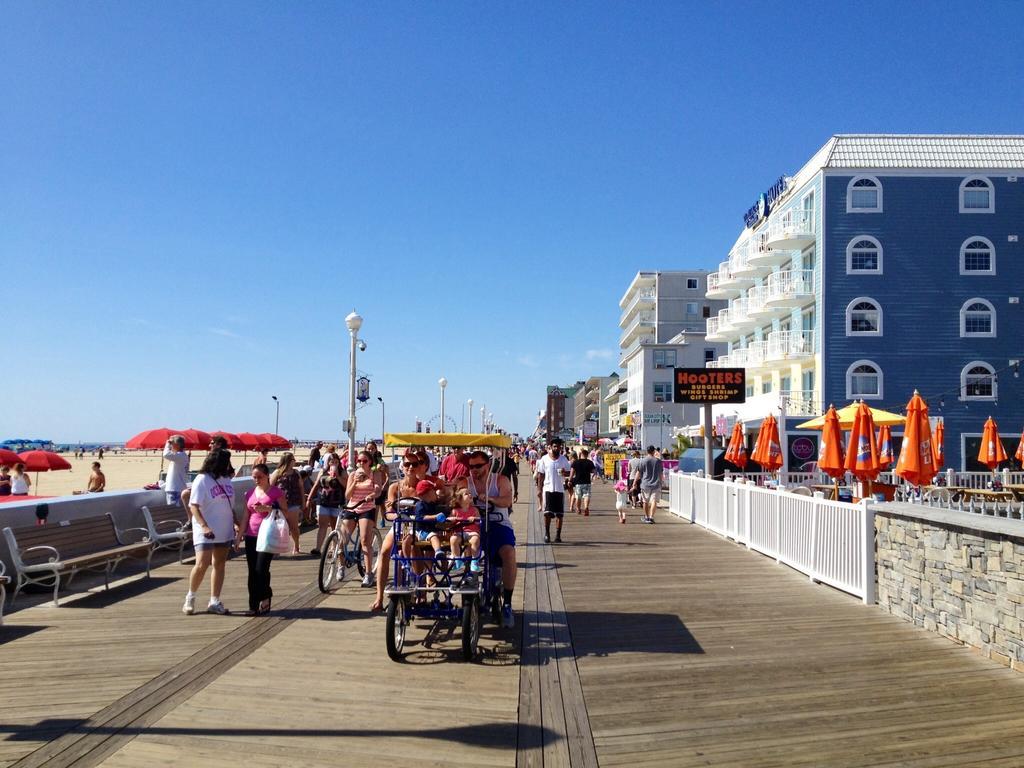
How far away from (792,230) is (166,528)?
3267 centimetres

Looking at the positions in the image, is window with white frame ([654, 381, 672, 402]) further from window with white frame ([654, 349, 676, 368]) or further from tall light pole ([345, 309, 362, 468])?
tall light pole ([345, 309, 362, 468])

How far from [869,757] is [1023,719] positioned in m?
1.36

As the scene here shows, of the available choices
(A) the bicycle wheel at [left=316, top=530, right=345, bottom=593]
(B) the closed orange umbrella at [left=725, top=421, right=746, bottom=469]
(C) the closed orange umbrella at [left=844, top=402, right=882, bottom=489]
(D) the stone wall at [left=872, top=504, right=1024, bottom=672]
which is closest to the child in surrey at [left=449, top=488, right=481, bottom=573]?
(A) the bicycle wheel at [left=316, top=530, right=345, bottom=593]

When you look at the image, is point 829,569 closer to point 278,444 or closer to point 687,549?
point 687,549

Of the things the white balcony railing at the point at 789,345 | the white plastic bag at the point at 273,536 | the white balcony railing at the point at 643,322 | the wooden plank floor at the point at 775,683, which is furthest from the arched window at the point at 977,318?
the white balcony railing at the point at 643,322

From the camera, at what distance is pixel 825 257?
38219mm

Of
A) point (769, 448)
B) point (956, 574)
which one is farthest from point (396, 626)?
point (769, 448)

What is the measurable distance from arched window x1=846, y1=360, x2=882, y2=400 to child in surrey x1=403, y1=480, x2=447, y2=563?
3341 cm

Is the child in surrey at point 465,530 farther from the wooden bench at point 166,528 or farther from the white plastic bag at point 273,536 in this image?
the wooden bench at point 166,528

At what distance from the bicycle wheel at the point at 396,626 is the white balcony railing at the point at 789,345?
34.7 metres

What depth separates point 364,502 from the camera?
1086 cm

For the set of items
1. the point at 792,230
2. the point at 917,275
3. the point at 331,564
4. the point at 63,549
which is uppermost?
the point at 792,230

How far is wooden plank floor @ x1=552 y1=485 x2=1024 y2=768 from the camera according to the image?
5.17m

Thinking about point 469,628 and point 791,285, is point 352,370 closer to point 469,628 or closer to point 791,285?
point 469,628
